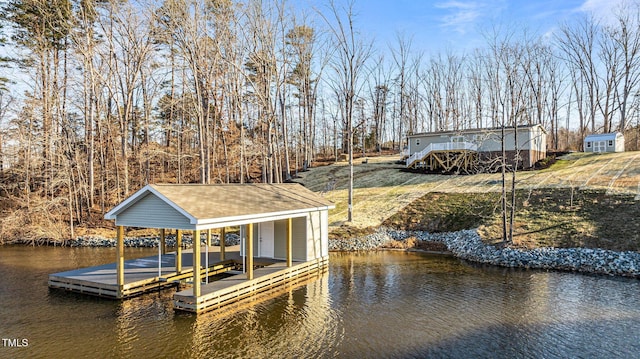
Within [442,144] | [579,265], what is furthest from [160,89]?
[579,265]

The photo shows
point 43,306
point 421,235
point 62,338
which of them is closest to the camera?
point 62,338

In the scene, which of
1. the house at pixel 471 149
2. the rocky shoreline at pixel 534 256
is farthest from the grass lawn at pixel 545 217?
the house at pixel 471 149

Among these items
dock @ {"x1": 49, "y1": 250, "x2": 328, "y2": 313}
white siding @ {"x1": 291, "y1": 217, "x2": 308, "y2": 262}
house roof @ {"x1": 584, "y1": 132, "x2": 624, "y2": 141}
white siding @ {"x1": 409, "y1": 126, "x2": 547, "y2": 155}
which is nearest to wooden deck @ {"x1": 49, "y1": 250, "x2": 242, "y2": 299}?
dock @ {"x1": 49, "y1": 250, "x2": 328, "y2": 313}

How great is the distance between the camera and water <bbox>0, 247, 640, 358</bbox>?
783 cm

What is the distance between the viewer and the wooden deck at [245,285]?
10094 millimetres

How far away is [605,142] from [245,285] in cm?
3846

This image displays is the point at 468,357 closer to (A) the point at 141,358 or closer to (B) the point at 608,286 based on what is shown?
(A) the point at 141,358

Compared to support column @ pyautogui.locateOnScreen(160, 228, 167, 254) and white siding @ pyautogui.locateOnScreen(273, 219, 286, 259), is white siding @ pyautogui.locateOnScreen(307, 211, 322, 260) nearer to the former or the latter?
white siding @ pyautogui.locateOnScreen(273, 219, 286, 259)

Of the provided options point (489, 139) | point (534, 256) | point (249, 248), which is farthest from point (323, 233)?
point (489, 139)

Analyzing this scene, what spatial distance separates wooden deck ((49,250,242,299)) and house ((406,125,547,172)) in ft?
76.9

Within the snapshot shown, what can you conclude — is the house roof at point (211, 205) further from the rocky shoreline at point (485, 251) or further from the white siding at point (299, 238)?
the rocky shoreline at point (485, 251)

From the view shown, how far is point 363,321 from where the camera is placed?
9516 millimetres

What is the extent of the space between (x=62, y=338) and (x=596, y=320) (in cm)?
1269

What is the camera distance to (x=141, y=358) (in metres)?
7.39
